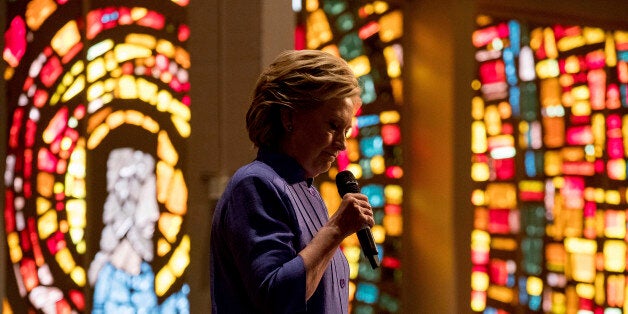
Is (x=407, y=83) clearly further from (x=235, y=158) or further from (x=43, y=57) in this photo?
(x=43, y=57)

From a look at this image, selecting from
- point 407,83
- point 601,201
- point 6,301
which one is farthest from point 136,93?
point 601,201

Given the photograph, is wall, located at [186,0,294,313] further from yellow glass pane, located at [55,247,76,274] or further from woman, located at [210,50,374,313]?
woman, located at [210,50,374,313]

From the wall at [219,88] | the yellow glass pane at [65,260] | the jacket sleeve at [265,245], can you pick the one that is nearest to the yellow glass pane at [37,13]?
the wall at [219,88]

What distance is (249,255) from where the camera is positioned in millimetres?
1463

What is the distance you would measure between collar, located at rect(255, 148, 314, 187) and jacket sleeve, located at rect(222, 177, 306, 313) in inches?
2.6

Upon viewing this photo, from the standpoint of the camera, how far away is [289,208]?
5.02 ft

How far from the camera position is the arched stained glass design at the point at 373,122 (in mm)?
4207

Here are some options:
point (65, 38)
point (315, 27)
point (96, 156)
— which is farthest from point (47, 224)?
point (315, 27)

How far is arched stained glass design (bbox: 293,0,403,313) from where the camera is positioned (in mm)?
4207

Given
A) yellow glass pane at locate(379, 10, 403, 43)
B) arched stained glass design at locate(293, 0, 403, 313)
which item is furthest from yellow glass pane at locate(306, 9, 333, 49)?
yellow glass pane at locate(379, 10, 403, 43)

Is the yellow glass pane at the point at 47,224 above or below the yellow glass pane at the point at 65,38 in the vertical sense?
below

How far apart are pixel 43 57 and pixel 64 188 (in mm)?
472

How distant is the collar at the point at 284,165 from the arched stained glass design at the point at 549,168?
304cm

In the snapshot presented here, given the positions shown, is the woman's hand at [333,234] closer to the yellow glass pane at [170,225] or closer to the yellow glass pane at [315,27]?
the yellow glass pane at [170,225]
